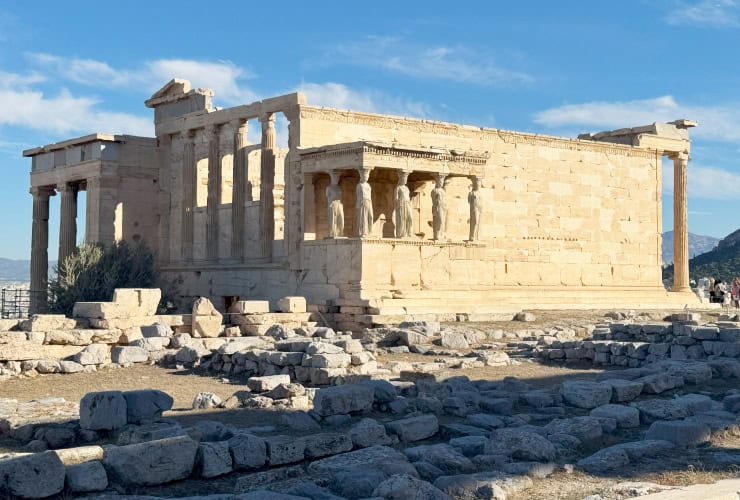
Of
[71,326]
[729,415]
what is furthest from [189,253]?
[729,415]

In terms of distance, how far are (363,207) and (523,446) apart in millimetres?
13790

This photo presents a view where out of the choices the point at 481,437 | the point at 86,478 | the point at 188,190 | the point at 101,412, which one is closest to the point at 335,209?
the point at 188,190

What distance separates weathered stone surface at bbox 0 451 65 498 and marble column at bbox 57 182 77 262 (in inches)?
864

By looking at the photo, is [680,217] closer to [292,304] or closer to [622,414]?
[292,304]

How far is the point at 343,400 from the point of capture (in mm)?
10000

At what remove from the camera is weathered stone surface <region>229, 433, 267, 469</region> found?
24.7ft

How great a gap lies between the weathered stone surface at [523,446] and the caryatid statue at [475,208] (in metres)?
15.5

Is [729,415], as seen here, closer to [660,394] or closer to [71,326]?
[660,394]

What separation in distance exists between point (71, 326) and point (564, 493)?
1233 centimetres

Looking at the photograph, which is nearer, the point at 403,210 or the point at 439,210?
the point at 403,210

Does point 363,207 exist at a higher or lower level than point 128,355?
higher

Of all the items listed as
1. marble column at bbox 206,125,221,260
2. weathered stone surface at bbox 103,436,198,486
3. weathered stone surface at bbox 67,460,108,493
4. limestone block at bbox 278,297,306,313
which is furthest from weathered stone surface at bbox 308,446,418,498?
marble column at bbox 206,125,221,260

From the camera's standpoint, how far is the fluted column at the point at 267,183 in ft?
79.9

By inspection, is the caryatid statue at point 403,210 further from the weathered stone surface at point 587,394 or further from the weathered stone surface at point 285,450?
the weathered stone surface at point 285,450
